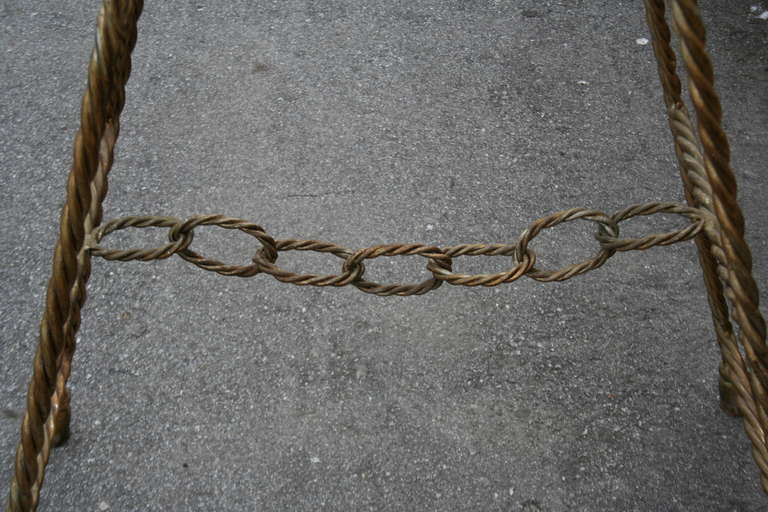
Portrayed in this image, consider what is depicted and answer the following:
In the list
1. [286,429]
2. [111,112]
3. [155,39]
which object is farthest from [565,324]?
[155,39]

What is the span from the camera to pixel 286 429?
1.32 meters

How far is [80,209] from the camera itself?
77 centimetres

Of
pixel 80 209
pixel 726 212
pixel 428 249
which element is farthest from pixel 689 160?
pixel 80 209

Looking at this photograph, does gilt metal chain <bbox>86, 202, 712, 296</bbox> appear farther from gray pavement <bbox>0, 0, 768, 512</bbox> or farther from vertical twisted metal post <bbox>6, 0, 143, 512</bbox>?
gray pavement <bbox>0, 0, 768, 512</bbox>

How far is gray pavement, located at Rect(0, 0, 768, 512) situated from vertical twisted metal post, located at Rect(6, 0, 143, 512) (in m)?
0.38

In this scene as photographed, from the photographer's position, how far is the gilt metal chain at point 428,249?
834mm

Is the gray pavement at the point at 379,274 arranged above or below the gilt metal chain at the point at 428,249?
below

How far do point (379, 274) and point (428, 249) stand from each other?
76cm

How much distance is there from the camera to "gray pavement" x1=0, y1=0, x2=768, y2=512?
1.26 metres

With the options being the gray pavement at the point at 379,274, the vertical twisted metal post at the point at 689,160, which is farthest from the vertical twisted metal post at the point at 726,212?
the gray pavement at the point at 379,274

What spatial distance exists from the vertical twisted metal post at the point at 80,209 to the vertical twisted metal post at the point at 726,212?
1.83 ft

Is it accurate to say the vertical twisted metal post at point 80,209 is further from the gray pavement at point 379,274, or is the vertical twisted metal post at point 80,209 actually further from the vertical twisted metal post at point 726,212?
the vertical twisted metal post at point 726,212

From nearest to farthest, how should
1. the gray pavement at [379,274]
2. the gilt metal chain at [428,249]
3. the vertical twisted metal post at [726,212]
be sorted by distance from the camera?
the vertical twisted metal post at [726,212] < the gilt metal chain at [428,249] < the gray pavement at [379,274]

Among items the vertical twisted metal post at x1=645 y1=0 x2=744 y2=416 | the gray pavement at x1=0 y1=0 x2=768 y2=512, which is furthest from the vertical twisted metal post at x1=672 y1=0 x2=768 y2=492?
the gray pavement at x1=0 y1=0 x2=768 y2=512
